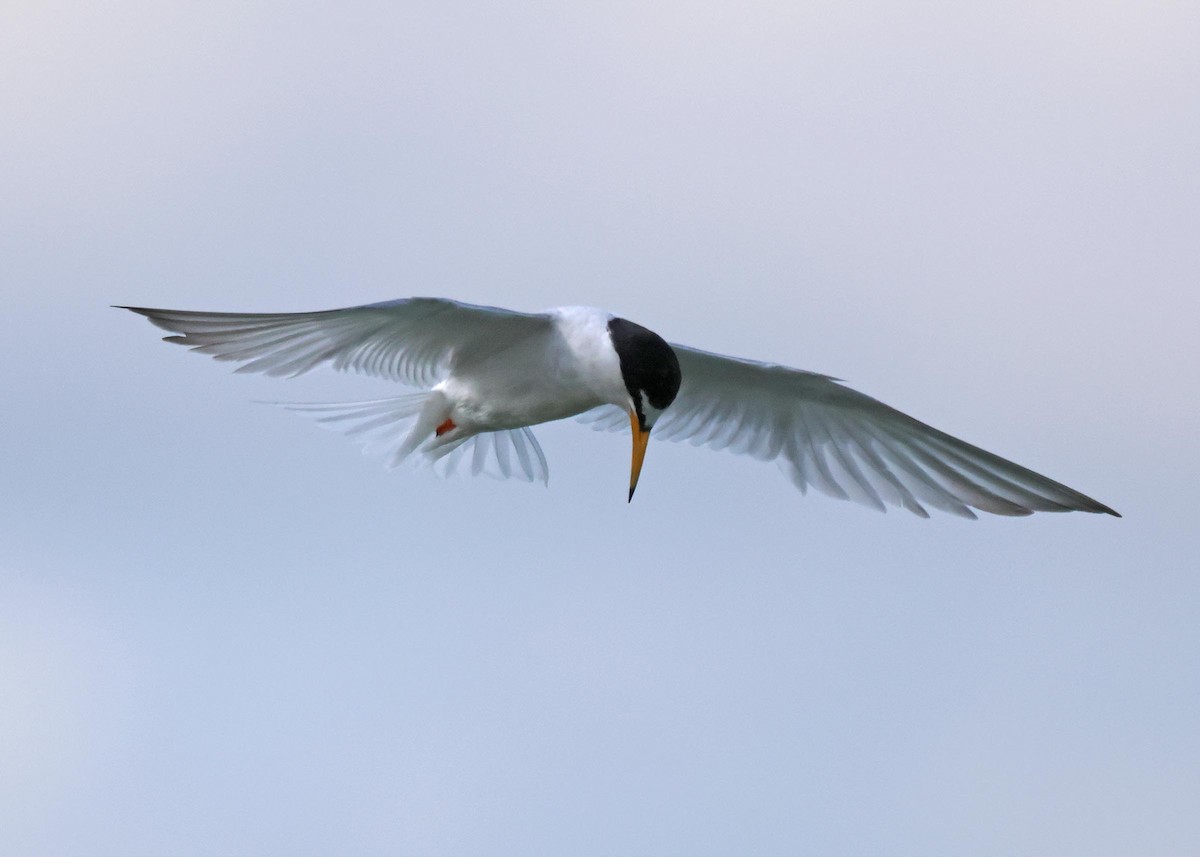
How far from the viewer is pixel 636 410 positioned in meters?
5.88

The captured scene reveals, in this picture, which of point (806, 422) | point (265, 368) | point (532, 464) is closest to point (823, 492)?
point (806, 422)

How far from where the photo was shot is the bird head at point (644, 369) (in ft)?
18.7

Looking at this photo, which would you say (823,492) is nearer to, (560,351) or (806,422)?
(806,422)

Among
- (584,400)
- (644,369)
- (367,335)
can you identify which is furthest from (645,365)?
(367,335)

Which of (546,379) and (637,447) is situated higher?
(546,379)

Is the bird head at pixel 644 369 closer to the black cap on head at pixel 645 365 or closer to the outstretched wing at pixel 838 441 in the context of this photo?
the black cap on head at pixel 645 365

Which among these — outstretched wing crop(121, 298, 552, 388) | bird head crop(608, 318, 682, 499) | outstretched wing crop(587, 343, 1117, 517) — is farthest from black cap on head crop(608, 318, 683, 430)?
outstretched wing crop(587, 343, 1117, 517)

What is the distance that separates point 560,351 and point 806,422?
1956mm

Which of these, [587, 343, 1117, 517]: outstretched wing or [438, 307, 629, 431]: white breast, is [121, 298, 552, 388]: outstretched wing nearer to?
[438, 307, 629, 431]: white breast

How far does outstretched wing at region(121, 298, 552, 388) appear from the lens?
579 centimetres

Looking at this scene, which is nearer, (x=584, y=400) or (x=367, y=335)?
(x=584, y=400)

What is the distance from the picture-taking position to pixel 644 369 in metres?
5.70

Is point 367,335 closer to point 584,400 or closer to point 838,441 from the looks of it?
point 584,400

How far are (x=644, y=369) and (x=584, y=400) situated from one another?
25.7 inches
